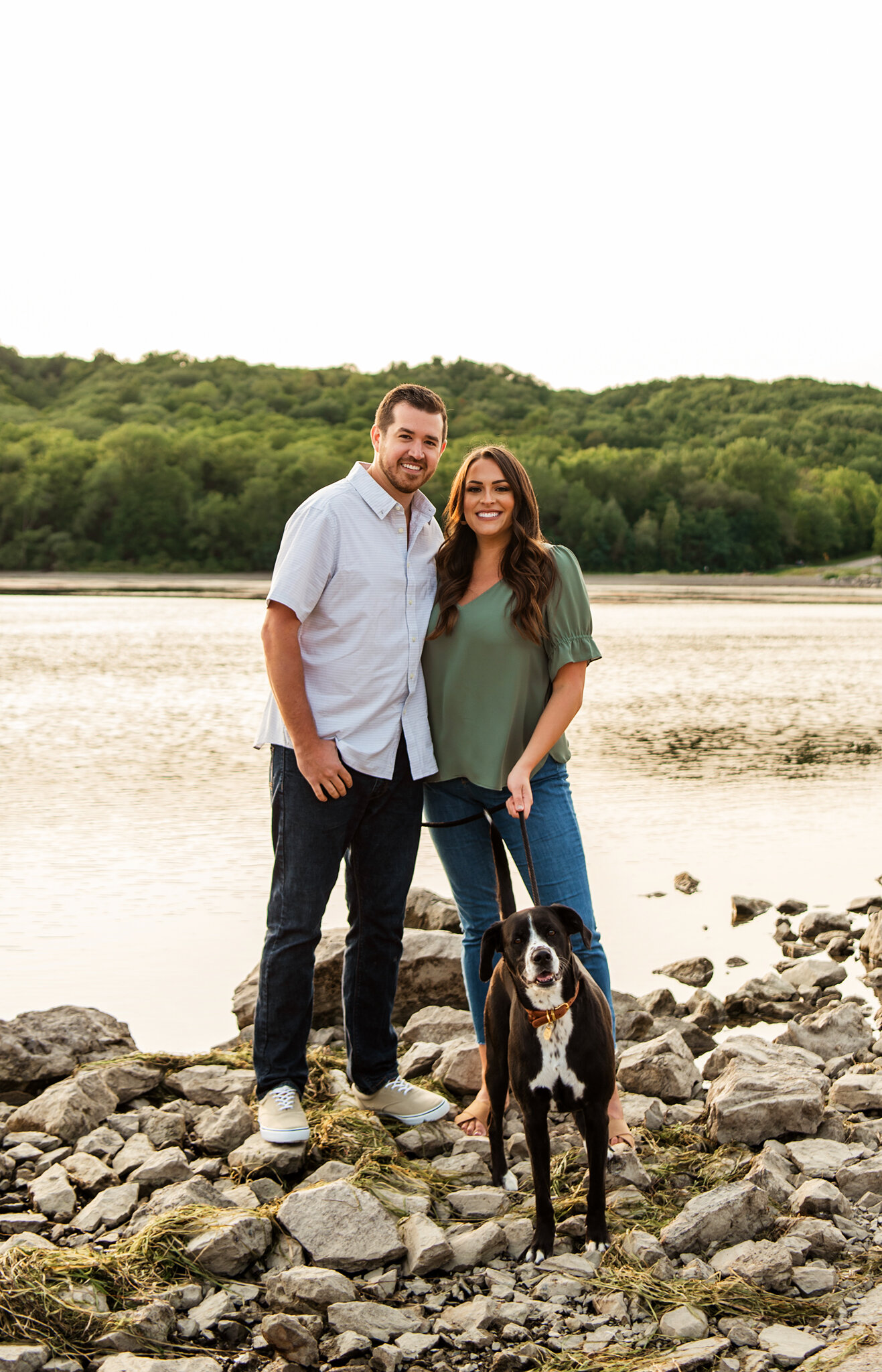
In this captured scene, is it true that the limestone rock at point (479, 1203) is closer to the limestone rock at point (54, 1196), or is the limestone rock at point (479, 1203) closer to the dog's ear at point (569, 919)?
the dog's ear at point (569, 919)

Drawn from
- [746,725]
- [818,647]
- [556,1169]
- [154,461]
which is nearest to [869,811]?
[746,725]

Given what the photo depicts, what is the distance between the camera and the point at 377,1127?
3812 mm

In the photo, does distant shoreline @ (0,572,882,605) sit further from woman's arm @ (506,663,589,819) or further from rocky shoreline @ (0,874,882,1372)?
woman's arm @ (506,663,589,819)

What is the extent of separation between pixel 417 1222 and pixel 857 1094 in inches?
66.1

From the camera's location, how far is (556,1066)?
3270mm

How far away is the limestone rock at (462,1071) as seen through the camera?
421 cm

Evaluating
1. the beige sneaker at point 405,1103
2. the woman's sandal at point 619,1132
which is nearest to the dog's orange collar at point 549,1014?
the woman's sandal at point 619,1132

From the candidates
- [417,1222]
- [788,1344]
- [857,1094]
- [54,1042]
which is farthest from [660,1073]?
[54,1042]

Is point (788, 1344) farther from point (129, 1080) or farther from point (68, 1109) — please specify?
point (129, 1080)

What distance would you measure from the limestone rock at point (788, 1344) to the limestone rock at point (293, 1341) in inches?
39.2

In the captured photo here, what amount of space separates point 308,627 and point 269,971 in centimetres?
103

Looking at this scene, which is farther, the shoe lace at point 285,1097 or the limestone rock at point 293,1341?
the shoe lace at point 285,1097

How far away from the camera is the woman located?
3.75 metres

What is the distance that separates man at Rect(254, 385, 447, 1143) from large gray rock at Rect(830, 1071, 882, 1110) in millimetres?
1646
